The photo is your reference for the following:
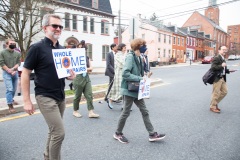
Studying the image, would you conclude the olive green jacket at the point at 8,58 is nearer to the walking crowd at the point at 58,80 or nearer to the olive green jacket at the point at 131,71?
the walking crowd at the point at 58,80

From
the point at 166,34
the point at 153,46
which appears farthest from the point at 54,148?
the point at 166,34

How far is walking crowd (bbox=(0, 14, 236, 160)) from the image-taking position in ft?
8.61

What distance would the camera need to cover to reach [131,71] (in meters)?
3.91

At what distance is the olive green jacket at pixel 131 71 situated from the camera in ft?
12.5

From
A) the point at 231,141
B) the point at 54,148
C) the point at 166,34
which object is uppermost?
the point at 166,34

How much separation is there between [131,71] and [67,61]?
1.34m

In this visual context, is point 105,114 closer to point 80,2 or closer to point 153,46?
point 80,2

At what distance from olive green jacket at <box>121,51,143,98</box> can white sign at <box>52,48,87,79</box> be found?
831mm

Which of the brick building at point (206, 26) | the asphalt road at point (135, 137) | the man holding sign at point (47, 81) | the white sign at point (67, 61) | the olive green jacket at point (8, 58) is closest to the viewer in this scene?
the man holding sign at point (47, 81)

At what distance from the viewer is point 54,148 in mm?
2656

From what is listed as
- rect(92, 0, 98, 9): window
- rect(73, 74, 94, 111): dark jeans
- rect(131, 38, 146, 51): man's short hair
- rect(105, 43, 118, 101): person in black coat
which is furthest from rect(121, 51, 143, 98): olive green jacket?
rect(92, 0, 98, 9): window

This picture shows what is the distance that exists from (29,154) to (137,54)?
2.47 metres

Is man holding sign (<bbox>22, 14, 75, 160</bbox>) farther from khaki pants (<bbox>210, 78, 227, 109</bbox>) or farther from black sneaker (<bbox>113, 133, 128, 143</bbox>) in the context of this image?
khaki pants (<bbox>210, 78, 227, 109</bbox>)

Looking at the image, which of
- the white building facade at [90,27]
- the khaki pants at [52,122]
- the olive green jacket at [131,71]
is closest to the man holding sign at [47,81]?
the khaki pants at [52,122]
